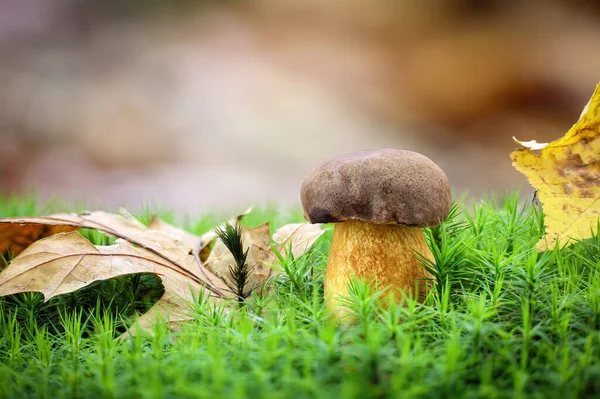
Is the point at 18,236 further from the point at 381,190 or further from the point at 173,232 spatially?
the point at 381,190

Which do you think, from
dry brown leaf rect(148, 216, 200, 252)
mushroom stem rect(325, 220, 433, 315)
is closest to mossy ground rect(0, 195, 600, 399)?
mushroom stem rect(325, 220, 433, 315)

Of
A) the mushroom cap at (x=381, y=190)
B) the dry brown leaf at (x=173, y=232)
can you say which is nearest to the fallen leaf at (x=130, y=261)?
the dry brown leaf at (x=173, y=232)

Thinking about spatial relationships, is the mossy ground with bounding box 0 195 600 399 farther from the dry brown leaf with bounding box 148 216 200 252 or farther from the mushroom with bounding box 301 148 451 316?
the dry brown leaf with bounding box 148 216 200 252

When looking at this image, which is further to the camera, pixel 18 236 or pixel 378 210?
pixel 18 236

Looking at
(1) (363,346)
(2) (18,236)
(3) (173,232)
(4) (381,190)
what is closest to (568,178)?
(4) (381,190)

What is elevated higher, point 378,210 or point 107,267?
point 378,210

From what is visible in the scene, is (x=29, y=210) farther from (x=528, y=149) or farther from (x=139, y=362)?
(x=528, y=149)

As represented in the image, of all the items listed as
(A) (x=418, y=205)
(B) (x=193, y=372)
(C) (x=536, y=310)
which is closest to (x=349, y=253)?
(A) (x=418, y=205)
